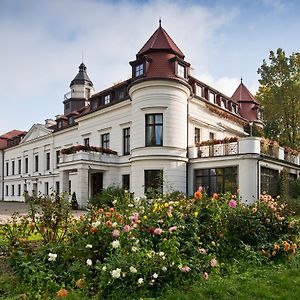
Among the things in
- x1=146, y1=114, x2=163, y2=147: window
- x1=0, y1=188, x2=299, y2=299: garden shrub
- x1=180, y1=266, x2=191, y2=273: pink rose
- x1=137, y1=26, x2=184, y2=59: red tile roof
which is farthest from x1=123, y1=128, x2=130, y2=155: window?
x1=180, y1=266, x2=191, y2=273: pink rose

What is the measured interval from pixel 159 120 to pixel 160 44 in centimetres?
544

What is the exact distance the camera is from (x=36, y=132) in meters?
40.3

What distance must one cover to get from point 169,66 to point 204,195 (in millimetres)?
16688

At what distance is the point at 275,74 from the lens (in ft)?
103

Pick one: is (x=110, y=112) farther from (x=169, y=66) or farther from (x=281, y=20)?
(x=281, y=20)

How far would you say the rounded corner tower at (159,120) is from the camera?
70.2 ft

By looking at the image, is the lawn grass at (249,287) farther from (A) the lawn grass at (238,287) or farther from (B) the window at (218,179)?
(B) the window at (218,179)

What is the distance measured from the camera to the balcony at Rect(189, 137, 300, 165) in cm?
1961

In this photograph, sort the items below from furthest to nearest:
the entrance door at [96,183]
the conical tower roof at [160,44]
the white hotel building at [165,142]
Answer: the entrance door at [96,183], the conical tower roof at [160,44], the white hotel building at [165,142]

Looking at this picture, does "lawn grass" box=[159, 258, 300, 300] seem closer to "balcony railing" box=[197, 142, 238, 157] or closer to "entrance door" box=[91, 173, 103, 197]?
"balcony railing" box=[197, 142, 238, 157]

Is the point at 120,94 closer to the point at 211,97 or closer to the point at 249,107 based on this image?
the point at 211,97

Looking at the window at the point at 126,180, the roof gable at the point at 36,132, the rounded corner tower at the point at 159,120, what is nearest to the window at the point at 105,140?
the window at the point at 126,180

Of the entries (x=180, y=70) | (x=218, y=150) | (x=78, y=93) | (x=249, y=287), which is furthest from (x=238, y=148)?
(x=78, y=93)

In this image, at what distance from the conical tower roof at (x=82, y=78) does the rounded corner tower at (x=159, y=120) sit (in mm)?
22956
